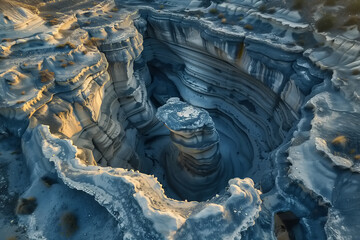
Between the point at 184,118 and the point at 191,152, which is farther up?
the point at 184,118

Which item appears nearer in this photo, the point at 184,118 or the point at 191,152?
the point at 184,118

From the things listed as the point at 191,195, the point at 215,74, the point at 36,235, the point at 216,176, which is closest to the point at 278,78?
the point at 215,74

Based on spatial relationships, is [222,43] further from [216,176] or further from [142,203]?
[142,203]

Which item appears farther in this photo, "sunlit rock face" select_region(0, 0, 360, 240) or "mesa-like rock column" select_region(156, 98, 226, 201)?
"mesa-like rock column" select_region(156, 98, 226, 201)

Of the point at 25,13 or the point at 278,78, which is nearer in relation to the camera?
the point at 278,78
